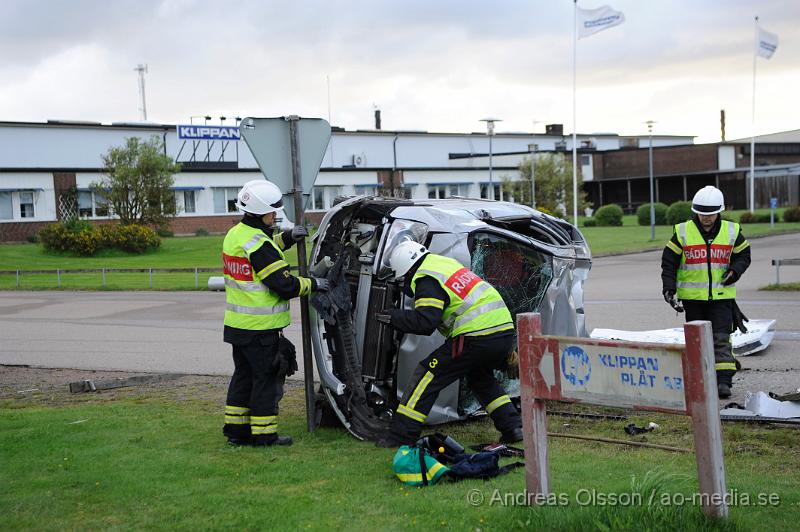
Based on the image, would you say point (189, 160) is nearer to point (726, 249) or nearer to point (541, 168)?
point (541, 168)

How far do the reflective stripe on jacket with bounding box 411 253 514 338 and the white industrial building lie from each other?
42.0 metres

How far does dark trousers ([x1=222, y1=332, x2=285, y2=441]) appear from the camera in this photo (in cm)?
693

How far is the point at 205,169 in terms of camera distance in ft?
182

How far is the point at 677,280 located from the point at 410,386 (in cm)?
320

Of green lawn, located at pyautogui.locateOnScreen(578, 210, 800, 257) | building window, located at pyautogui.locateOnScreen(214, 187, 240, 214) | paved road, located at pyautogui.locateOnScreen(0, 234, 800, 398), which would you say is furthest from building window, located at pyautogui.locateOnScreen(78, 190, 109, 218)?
paved road, located at pyautogui.locateOnScreen(0, 234, 800, 398)

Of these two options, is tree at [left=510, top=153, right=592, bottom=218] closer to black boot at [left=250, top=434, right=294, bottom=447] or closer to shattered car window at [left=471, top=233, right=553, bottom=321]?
shattered car window at [left=471, top=233, right=553, bottom=321]

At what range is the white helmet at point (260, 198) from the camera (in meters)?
6.98

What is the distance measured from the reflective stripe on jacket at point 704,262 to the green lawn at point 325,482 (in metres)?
1.46

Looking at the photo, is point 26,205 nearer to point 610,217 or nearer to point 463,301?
point 610,217

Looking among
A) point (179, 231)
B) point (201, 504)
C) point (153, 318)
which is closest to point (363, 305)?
point (201, 504)

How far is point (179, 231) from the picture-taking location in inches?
2136

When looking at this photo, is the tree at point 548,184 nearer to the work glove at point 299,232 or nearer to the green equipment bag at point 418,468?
the work glove at point 299,232

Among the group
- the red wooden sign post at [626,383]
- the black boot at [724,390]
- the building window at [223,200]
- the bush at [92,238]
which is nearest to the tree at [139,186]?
the bush at [92,238]

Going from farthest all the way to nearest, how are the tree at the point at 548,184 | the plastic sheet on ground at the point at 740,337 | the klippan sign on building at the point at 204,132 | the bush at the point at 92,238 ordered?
1. the klippan sign on building at the point at 204,132
2. the tree at the point at 548,184
3. the bush at the point at 92,238
4. the plastic sheet on ground at the point at 740,337
